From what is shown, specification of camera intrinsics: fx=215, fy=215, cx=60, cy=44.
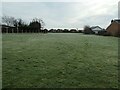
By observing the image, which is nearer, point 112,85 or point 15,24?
point 112,85

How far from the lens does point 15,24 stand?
3093 inches

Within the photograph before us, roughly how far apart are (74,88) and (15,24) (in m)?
75.8

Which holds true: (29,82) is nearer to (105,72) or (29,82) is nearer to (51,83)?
(51,83)

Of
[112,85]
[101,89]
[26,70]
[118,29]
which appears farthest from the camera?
[118,29]

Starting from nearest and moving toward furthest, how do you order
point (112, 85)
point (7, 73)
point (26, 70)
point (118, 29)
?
point (112, 85)
point (7, 73)
point (26, 70)
point (118, 29)

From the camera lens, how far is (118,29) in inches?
2333

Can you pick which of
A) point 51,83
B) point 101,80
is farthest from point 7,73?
point 101,80

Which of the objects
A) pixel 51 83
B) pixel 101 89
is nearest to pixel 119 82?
pixel 101 89

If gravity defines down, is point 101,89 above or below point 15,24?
below

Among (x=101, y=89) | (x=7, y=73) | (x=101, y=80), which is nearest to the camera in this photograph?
(x=101, y=89)

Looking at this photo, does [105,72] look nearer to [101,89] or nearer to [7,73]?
[101,89]

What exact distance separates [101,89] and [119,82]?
3.05ft

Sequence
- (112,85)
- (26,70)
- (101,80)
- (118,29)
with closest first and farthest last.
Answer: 1. (112,85)
2. (101,80)
3. (26,70)
4. (118,29)

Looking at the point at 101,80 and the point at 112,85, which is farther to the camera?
the point at 101,80
